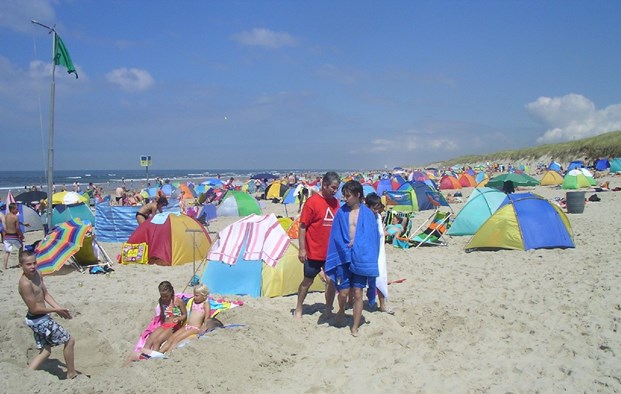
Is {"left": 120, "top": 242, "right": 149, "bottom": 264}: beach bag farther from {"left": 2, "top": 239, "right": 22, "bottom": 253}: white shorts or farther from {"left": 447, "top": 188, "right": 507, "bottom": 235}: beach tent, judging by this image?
{"left": 447, "top": 188, "right": 507, "bottom": 235}: beach tent

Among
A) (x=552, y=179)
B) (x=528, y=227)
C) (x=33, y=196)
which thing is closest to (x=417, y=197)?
(x=528, y=227)

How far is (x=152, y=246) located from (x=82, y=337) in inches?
173

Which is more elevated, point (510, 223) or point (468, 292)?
point (510, 223)

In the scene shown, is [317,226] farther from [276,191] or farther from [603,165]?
[603,165]

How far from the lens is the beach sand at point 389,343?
3717 millimetres

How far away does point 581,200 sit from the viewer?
14.0 m

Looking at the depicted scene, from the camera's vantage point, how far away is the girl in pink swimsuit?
4.68 m

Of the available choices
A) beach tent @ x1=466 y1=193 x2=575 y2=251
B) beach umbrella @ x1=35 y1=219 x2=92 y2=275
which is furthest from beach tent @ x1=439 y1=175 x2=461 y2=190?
beach umbrella @ x1=35 y1=219 x2=92 y2=275

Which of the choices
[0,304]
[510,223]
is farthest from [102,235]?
[510,223]

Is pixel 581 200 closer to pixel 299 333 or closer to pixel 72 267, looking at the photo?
pixel 299 333

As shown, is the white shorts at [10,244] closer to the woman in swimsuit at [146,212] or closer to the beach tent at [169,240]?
→ the beach tent at [169,240]

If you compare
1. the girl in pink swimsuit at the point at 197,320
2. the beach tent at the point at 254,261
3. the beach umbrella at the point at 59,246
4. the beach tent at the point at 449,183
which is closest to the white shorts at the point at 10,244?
the beach umbrella at the point at 59,246

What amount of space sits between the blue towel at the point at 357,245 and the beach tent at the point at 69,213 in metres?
13.0

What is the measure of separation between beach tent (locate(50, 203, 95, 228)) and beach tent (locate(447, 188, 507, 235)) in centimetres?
1184
